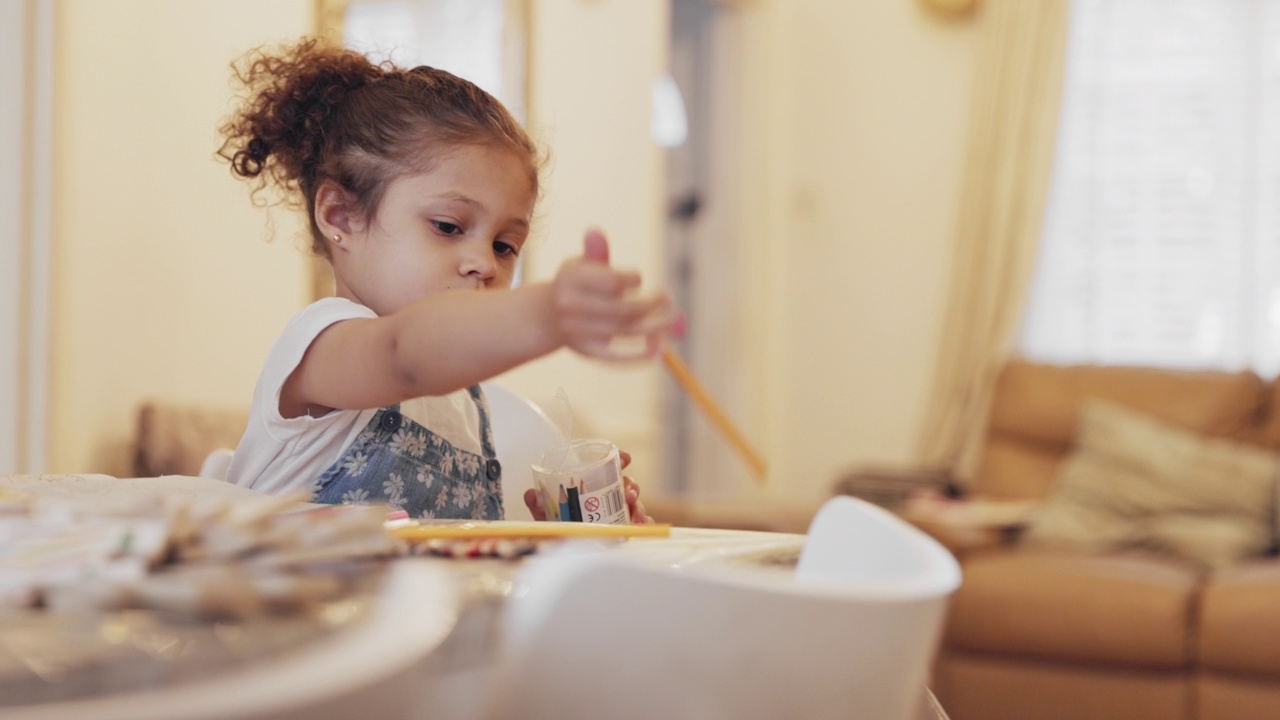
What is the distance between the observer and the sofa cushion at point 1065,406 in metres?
3.31

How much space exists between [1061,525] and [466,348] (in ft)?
9.10

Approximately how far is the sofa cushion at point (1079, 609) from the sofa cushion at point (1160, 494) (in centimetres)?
12

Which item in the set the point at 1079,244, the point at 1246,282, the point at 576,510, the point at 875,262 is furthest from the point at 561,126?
the point at 576,510

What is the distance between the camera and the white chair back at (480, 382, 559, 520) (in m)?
1.17

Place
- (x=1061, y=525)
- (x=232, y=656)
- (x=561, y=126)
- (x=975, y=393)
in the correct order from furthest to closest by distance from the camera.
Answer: (x=975, y=393)
(x=561, y=126)
(x=1061, y=525)
(x=232, y=656)

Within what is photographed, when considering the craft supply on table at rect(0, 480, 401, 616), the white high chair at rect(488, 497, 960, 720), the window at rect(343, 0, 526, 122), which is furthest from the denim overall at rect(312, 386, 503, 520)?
the window at rect(343, 0, 526, 122)

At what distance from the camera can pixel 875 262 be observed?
14.7ft

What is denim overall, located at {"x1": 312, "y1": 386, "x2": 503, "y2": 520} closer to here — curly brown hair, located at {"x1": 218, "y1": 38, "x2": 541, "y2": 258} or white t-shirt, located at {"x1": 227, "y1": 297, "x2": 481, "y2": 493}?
white t-shirt, located at {"x1": 227, "y1": 297, "x2": 481, "y2": 493}

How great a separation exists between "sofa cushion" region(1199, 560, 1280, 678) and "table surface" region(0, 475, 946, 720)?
223cm

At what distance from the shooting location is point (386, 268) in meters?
1.08

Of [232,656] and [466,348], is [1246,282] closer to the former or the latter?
[466,348]

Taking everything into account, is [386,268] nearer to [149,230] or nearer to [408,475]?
[408,475]

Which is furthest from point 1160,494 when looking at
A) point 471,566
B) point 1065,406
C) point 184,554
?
point 184,554

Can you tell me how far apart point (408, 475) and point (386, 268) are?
0.20 metres
